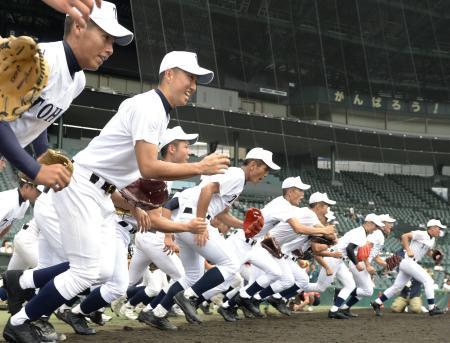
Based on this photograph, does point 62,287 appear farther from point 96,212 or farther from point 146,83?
point 146,83

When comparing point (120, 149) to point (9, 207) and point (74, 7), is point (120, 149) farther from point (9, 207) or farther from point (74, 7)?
point (74, 7)

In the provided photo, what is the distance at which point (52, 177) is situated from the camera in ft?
12.6

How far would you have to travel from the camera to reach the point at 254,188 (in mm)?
29516

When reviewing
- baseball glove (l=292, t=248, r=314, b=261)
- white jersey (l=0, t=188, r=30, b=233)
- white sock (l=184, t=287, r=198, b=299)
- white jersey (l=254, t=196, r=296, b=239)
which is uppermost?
white jersey (l=254, t=196, r=296, b=239)

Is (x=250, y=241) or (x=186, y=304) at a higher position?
(x=250, y=241)

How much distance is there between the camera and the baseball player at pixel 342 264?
12.5 m

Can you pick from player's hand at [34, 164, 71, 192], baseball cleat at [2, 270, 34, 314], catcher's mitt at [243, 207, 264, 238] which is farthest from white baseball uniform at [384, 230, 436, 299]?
player's hand at [34, 164, 71, 192]

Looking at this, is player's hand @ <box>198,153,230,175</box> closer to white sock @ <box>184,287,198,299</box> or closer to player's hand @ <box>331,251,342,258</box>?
white sock @ <box>184,287,198,299</box>

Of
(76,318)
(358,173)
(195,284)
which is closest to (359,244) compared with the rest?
(195,284)

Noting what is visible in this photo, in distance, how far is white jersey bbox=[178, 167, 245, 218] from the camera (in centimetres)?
835

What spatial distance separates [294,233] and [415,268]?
3746mm

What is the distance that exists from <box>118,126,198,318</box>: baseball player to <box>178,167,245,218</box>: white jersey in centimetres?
46

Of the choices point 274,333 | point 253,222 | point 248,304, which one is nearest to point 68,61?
point 274,333

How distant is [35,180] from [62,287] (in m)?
1.45
